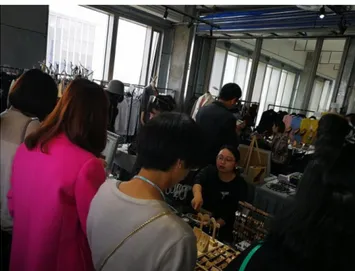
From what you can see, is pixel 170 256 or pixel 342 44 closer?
pixel 170 256

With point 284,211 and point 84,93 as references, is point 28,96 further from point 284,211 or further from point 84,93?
point 284,211

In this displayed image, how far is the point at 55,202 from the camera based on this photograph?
97 centimetres

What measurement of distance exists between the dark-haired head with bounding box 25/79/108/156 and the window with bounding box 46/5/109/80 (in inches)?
161

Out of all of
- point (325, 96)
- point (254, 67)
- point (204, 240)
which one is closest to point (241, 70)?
point (254, 67)

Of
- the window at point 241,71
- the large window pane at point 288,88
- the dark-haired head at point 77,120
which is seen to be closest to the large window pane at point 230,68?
the window at point 241,71

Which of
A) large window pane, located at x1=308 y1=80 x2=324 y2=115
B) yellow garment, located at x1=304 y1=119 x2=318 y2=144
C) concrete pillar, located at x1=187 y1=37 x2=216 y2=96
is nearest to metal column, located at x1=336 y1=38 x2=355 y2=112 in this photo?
large window pane, located at x1=308 y1=80 x2=324 y2=115

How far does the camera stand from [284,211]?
28.3 inches

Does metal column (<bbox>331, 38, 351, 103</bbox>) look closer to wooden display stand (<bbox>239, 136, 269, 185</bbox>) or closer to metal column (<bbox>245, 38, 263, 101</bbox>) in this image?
metal column (<bbox>245, 38, 263, 101</bbox>)

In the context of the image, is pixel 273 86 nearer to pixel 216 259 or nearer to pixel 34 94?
pixel 216 259

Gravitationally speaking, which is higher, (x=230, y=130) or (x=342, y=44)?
(x=342, y=44)

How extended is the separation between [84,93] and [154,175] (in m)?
0.46

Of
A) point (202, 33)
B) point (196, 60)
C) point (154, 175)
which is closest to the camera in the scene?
point (154, 175)

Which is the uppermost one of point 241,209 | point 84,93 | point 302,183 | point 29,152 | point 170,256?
point 84,93

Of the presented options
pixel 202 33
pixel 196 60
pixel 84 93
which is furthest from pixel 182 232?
pixel 196 60
